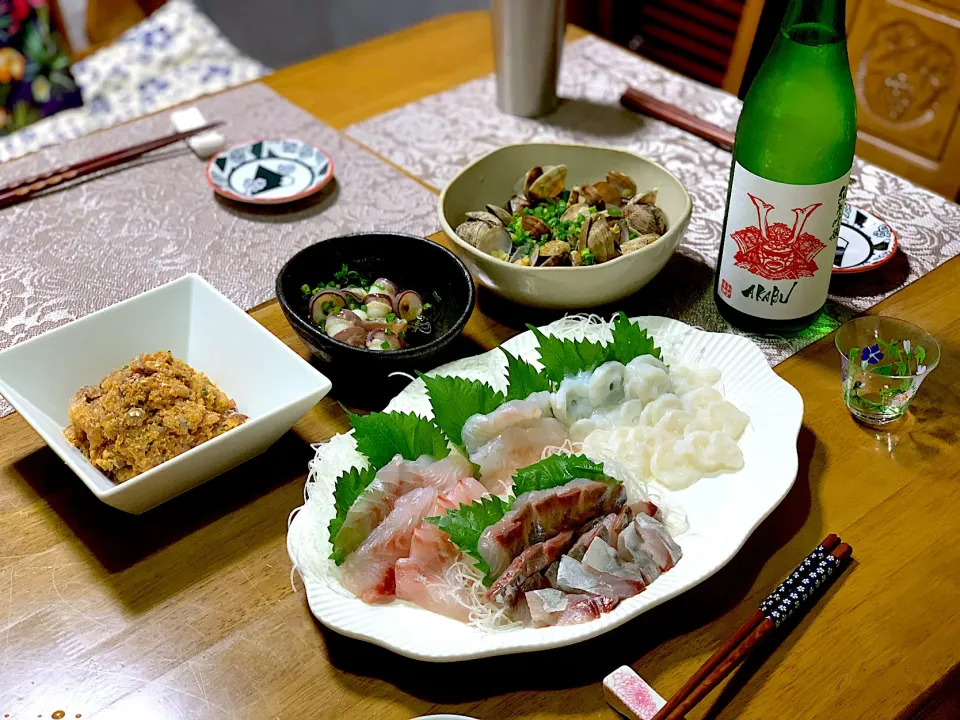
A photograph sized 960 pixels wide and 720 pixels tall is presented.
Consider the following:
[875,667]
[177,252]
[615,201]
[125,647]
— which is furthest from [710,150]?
[125,647]

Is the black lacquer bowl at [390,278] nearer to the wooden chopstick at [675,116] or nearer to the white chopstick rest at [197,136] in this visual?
the white chopstick rest at [197,136]

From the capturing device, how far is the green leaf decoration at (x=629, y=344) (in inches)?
43.1

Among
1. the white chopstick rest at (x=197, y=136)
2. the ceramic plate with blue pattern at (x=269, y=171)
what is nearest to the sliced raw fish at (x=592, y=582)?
the ceramic plate with blue pattern at (x=269, y=171)

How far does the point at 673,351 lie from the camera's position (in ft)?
3.78

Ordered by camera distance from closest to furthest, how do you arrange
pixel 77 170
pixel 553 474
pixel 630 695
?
pixel 630 695 < pixel 553 474 < pixel 77 170

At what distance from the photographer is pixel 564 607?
846 millimetres

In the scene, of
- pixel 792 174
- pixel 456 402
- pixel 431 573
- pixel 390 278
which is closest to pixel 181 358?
pixel 390 278

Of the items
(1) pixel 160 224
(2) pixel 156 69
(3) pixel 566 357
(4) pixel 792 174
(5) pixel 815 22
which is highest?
(5) pixel 815 22

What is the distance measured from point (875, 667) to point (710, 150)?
1087 mm

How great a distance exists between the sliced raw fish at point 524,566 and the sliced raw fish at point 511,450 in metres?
0.11

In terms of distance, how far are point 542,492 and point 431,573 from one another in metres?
0.14

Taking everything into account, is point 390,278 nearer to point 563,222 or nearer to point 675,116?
point 563,222

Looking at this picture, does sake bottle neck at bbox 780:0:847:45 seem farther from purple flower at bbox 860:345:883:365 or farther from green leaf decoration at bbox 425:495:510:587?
green leaf decoration at bbox 425:495:510:587

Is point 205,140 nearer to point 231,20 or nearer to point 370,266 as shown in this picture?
point 370,266
